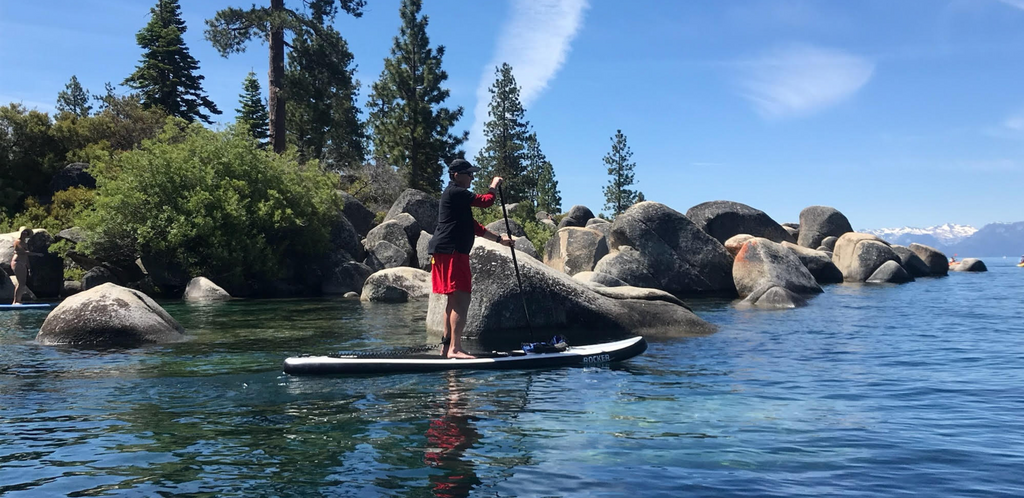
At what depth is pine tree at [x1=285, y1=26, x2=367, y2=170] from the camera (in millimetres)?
34531

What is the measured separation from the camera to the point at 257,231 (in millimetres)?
27672

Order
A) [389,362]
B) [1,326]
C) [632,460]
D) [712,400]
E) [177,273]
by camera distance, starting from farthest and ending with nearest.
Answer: [177,273], [1,326], [389,362], [712,400], [632,460]

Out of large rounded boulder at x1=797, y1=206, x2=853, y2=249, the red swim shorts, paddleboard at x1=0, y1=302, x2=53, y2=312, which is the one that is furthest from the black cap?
large rounded boulder at x1=797, y1=206, x2=853, y2=249

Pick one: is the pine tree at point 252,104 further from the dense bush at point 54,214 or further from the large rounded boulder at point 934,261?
→ the large rounded boulder at point 934,261

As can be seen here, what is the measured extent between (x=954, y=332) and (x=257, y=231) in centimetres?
2249

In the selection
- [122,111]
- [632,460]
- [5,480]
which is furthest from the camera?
[122,111]

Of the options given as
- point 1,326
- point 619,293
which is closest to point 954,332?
point 619,293

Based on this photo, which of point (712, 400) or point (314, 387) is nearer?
point (712, 400)

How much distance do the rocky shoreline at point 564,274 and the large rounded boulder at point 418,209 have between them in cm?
7

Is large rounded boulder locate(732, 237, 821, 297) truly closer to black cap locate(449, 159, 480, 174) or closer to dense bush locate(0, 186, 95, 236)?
black cap locate(449, 159, 480, 174)

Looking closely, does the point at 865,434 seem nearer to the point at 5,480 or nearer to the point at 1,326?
the point at 5,480

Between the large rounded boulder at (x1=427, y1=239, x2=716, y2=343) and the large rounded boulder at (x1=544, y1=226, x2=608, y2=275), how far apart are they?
14146 mm

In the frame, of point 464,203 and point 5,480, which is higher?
point 464,203

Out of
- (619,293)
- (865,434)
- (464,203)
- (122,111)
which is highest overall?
(122,111)
